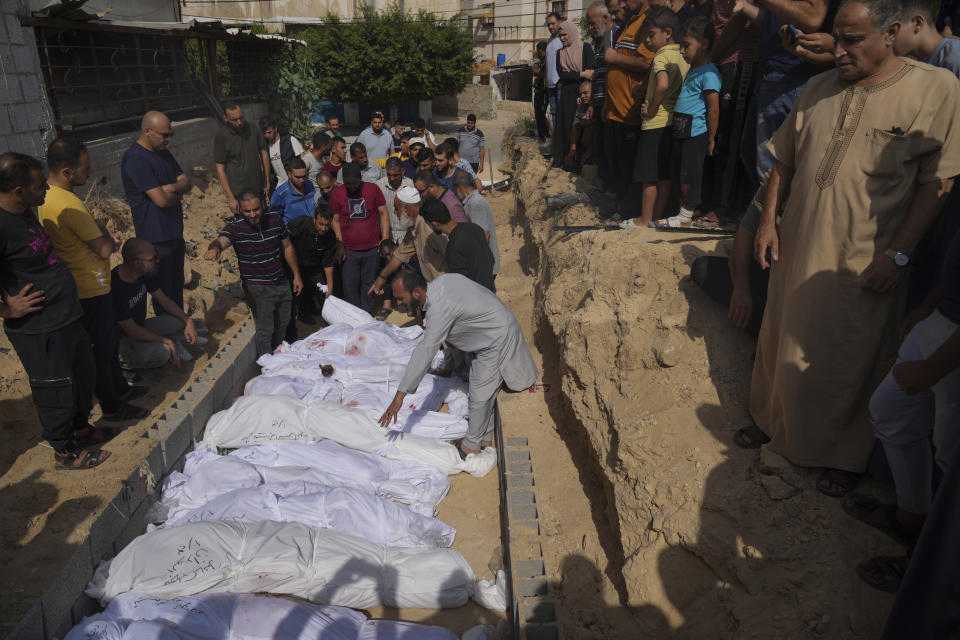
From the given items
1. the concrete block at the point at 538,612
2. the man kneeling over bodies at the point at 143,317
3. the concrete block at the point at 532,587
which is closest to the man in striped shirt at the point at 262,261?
the man kneeling over bodies at the point at 143,317

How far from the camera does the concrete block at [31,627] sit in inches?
101

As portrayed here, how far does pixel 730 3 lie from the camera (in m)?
4.52

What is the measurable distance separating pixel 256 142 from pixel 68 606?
5912mm

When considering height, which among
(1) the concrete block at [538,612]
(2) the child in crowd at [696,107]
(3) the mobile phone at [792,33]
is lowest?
(1) the concrete block at [538,612]

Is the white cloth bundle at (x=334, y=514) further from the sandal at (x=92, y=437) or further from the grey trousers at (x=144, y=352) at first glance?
the grey trousers at (x=144, y=352)

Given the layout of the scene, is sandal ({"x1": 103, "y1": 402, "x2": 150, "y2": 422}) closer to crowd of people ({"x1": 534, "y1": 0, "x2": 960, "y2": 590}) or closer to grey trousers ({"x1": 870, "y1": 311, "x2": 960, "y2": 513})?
crowd of people ({"x1": 534, "y1": 0, "x2": 960, "y2": 590})

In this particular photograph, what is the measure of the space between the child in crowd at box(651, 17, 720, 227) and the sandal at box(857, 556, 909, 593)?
10.1ft

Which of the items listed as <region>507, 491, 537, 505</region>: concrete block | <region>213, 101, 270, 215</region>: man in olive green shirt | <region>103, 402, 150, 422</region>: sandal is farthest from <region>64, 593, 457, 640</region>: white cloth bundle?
<region>213, 101, 270, 215</region>: man in olive green shirt

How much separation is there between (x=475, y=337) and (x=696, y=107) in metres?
2.39

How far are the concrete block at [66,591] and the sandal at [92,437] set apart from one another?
1.10 metres

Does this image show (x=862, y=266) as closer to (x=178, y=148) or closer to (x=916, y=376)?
(x=916, y=376)

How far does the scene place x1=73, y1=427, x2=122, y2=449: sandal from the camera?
159 inches

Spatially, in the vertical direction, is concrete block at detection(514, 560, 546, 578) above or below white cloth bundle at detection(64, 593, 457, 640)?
below

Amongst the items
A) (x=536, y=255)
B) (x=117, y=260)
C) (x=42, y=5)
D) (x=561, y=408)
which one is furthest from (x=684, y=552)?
(x=42, y=5)
